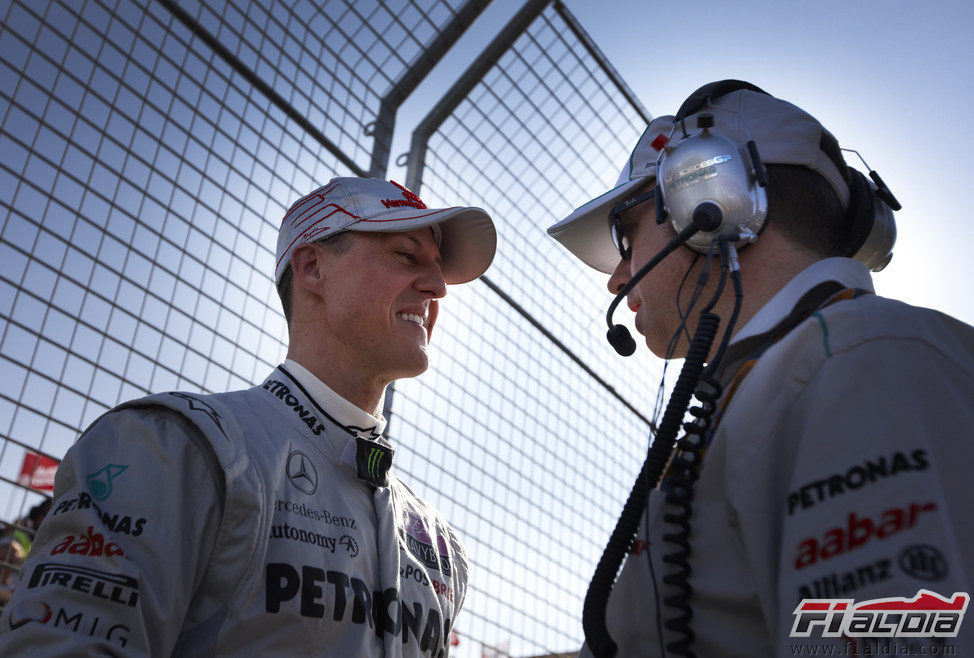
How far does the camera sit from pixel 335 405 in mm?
2254

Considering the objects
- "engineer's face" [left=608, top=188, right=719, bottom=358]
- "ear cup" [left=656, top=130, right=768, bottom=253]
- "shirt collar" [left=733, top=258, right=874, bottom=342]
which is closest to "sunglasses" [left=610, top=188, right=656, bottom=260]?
"engineer's face" [left=608, top=188, right=719, bottom=358]

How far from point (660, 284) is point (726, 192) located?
0.23 meters

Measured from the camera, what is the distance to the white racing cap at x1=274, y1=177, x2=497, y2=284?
2.54 meters

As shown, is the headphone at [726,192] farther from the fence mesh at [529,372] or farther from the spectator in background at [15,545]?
the fence mesh at [529,372]

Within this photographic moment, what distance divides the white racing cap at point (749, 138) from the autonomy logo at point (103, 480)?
108 cm

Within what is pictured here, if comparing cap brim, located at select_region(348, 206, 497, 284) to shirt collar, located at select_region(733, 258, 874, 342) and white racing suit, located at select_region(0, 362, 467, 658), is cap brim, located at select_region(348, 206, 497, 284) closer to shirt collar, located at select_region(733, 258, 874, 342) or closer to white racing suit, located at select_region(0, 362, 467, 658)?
white racing suit, located at select_region(0, 362, 467, 658)

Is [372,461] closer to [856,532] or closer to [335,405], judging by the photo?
[335,405]

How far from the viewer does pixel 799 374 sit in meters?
1.11

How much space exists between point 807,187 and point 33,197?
78.5 inches

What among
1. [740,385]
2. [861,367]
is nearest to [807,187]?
[740,385]

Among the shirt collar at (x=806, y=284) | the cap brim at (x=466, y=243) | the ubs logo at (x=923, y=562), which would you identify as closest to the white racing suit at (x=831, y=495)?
the ubs logo at (x=923, y=562)

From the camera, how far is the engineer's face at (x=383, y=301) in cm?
241

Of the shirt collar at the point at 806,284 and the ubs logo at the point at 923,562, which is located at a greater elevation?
the shirt collar at the point at 806,284

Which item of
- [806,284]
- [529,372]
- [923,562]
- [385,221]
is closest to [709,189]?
[806,284]
